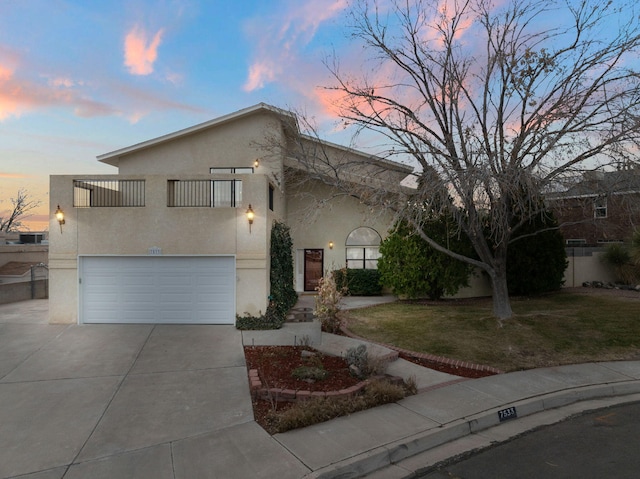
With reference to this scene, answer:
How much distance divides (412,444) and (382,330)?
245 inches

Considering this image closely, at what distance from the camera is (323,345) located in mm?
9375

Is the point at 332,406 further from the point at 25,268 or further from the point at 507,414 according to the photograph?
the point at 25,268

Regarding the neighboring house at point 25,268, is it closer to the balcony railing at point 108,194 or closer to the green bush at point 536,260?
the balcony railing at point 108,194

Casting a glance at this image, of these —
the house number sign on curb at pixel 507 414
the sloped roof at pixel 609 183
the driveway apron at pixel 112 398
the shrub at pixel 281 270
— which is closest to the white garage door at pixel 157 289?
the driveway apron at pixel 112 398

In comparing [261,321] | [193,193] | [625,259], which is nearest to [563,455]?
[261,321]

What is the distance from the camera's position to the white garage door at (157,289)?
12.0 meters

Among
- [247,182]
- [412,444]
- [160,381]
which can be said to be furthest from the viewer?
[247,182]

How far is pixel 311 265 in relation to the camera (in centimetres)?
1920

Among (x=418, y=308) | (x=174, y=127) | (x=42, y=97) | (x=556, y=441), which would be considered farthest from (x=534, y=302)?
(x=42, y=97)

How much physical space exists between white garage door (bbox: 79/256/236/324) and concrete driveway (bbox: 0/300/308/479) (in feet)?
5.08

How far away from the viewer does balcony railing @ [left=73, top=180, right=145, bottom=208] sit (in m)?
12.2

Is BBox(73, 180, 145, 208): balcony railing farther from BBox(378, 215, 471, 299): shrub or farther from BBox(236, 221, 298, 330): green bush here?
BBox(378, 215, 471, 299): shrub

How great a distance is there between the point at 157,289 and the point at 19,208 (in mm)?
56238

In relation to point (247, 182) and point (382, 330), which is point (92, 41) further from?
point (382, 330)
